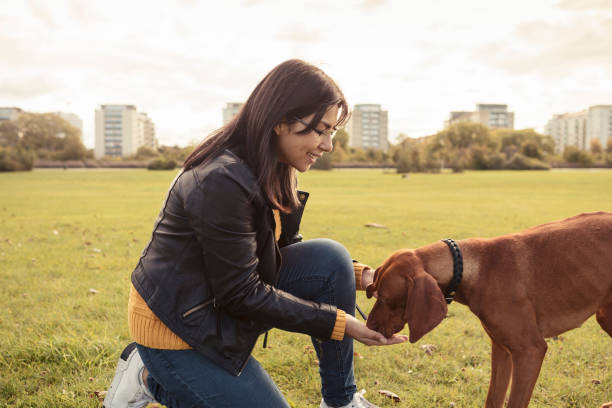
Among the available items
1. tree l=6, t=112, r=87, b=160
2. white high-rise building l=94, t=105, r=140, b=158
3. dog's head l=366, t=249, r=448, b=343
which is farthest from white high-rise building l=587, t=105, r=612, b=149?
dog's head l=366, t=249, r=448, b=343

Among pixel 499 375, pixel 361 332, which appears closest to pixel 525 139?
pixel 499 375

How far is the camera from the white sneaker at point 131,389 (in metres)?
2.90

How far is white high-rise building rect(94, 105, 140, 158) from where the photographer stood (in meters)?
197

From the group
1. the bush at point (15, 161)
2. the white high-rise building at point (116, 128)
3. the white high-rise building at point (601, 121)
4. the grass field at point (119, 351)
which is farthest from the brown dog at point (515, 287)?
the white high-rise building at point (601, 121)

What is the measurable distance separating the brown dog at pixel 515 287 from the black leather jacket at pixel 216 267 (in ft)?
2.12

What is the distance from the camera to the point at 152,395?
2893 millimetres

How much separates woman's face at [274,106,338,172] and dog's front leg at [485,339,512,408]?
69.4 inches

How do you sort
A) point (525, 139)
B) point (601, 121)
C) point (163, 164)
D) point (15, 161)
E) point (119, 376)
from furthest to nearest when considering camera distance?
1. point (601, 121)
2. point (525, 139)
3. point (163, 164)
4. point (15, 161)
5. point (119, 376)

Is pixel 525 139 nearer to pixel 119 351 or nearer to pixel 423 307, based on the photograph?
pixel 119 351

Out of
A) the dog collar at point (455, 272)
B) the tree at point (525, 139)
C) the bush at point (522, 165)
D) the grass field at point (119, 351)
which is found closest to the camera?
the dog collar at point (455, 272)

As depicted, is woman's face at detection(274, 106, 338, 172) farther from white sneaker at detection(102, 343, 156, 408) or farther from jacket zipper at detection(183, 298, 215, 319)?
white sneaker at detection(102, 343, 156, 408)

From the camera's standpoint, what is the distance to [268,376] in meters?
2.73

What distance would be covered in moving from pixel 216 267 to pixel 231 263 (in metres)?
0.08

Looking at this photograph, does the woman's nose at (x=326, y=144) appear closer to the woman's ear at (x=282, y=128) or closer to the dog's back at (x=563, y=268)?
the woman's ear at (x=282, y=128)
